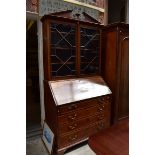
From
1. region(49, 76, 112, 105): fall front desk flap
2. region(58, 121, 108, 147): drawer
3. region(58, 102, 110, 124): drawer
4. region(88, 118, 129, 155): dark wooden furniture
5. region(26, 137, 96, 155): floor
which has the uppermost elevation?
region(49, 76, 112, 105): fall front desk flap

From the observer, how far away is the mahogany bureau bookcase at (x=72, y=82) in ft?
7.71

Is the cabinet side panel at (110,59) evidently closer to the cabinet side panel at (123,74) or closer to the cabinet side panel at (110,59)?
the cabinet side panel at (110,59)

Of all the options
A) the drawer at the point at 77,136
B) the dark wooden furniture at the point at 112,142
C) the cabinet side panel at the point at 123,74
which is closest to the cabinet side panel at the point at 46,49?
the drawer at the point at 77,136

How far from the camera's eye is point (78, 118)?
2.47m

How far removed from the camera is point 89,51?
2922mm

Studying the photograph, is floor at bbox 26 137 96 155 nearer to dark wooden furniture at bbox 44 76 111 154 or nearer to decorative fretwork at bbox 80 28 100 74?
dark wooden furniture at bbox 44 76 111 154

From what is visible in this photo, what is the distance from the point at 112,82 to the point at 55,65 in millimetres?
1049

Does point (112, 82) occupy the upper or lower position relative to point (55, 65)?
lower

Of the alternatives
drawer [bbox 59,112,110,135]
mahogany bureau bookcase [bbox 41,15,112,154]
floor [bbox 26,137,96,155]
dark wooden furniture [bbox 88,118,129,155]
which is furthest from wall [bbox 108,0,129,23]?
dark wooden furniture [bbox 88,118,129,155]

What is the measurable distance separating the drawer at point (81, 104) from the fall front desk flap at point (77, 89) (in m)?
0.05

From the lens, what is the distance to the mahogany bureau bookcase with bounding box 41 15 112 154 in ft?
7.71

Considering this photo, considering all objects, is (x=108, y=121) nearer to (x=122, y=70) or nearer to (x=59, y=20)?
(x=122, y=70)

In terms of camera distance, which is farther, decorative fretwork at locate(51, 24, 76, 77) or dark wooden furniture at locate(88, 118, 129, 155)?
decorative fretwork at locate(51, 24, 76, 77)
